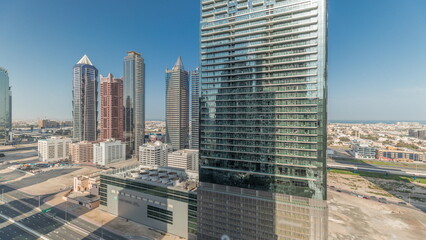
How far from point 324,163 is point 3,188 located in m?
118

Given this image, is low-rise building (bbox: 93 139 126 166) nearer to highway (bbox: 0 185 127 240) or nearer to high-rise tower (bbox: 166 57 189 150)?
high-rise tower (bbox: 166 57 189 150)

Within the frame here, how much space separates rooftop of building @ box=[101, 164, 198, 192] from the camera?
54.5 meters

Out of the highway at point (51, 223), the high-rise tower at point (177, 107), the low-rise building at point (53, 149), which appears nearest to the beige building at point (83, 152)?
the low-rise building at point (53, 149)

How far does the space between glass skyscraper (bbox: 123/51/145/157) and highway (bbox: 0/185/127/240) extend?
8216 centimetres

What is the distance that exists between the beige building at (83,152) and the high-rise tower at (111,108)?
15885 mm

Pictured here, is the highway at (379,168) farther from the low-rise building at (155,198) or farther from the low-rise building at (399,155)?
the low-rise building at (155,198)

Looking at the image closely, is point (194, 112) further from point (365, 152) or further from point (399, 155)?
point (399, 155)

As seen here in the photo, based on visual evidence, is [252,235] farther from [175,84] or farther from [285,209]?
[175,84]

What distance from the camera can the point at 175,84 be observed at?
150250 millimetres

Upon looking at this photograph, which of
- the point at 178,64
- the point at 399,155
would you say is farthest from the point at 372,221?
the point at 178,64

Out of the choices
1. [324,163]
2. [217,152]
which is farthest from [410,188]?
[217,152]

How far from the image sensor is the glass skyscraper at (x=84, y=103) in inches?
6255

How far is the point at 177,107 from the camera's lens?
484 ft

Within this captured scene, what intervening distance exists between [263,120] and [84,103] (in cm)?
16328
